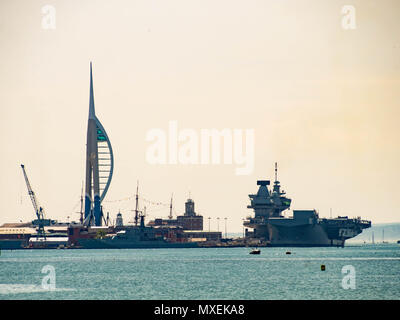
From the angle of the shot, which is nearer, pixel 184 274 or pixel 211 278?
pixel 211 278

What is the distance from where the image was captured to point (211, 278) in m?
94.7

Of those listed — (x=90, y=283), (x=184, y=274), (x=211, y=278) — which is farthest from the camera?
(x=184, y=274)

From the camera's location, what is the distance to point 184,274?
10394cm

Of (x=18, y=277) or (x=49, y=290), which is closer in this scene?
(x=49, y=290)
